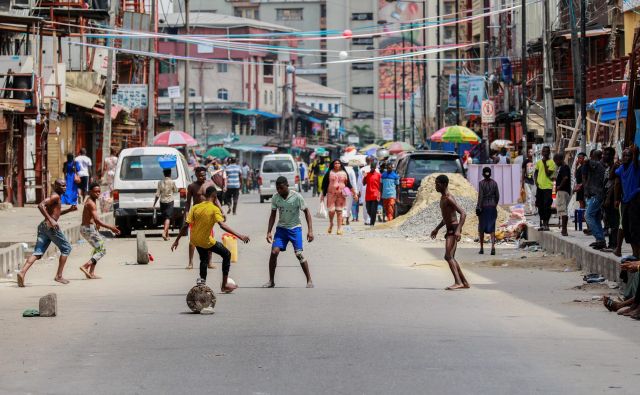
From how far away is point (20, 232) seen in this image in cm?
2880

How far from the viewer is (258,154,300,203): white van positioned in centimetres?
5641

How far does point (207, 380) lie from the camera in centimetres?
1005

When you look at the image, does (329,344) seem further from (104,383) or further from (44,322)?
(44,322)

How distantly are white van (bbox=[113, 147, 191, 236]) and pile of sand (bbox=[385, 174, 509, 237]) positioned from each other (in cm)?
538

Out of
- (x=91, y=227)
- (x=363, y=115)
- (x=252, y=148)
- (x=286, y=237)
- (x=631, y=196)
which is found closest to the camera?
(x=631, y=196)

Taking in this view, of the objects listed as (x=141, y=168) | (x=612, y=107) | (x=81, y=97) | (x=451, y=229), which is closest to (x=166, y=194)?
(x=141, y=168)

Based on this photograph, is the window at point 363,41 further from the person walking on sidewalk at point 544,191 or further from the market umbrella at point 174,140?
the person walking on sidewalk at point 544,191

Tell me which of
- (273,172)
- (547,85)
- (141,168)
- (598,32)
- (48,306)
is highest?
(598,32)

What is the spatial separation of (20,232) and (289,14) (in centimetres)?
12409

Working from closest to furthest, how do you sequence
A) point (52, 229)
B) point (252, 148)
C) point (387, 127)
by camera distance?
point (52, 229) < point (252, 148) < point (387, 127)

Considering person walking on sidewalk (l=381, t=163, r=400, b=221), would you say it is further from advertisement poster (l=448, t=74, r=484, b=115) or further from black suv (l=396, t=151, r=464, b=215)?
advertisement poster (l=448, t=74, r=484, b=115)

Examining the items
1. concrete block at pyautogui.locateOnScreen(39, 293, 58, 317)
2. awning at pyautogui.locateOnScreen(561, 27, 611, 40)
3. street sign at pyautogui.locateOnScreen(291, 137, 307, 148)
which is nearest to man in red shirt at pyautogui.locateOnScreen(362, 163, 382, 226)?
awning at pyautogui.locateOnScreen(561, 27, 611, 40)

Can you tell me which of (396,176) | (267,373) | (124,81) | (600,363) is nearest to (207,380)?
(267,373)

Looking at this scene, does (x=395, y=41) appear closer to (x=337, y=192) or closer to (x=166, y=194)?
(x=337, y=192)
